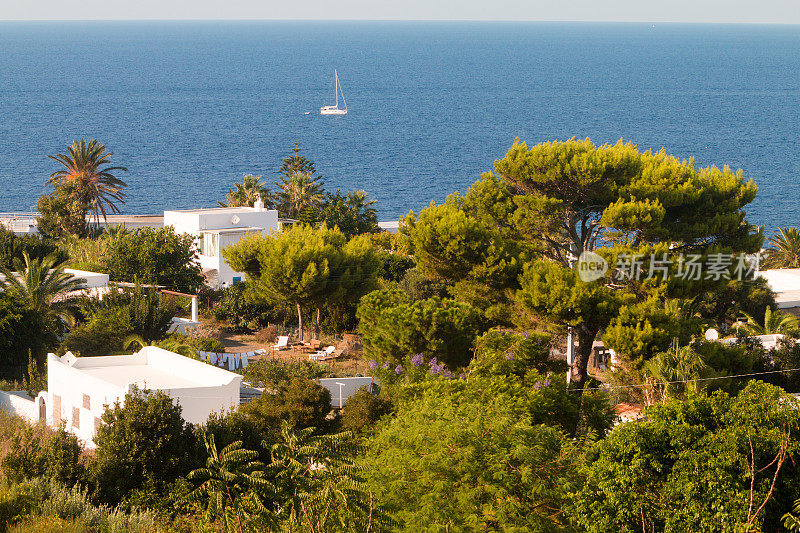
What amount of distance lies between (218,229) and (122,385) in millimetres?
25307

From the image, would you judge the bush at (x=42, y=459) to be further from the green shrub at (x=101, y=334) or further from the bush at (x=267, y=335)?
the bush at (x=267, y=335)

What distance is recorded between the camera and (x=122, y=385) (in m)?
24.1

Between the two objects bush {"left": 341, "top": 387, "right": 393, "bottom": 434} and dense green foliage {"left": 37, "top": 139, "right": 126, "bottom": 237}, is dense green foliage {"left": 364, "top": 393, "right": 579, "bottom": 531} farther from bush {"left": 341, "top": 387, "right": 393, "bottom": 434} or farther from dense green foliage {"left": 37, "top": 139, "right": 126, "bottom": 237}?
dense green foliage {"left": 37, "top": 139, "right": 126, "bottom": 237}

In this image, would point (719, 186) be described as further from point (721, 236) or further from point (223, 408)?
point (223, 408)

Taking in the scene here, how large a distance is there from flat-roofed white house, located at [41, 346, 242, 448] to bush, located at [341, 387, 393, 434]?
9.03ft

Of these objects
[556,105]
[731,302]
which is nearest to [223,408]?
[731,302]

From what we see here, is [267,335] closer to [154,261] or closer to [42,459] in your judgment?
[154,261]

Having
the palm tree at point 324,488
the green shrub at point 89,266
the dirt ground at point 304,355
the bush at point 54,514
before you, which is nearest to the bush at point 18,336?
the dirt ground at point 304,355

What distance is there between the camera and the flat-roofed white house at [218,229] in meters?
46.7

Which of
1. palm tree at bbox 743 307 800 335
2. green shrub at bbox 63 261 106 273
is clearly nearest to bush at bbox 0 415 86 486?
green shrub at bbox 63 261 106 273

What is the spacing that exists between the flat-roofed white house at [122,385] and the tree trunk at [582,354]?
406 inches

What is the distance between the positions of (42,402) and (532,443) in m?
15.7

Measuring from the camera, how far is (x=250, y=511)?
579 inches

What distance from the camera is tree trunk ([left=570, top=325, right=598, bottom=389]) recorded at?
28188 mm
